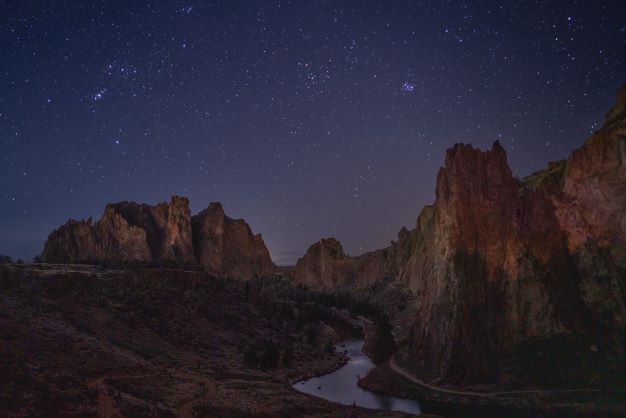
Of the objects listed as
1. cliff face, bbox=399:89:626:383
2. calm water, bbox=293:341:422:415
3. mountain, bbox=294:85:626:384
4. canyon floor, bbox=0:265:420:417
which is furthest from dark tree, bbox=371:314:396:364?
canyon floor, bbox=0:265:420:417

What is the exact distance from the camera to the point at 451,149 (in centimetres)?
8556

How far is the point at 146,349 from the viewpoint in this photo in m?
77.6

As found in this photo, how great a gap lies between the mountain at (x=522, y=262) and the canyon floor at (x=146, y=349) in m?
20.3

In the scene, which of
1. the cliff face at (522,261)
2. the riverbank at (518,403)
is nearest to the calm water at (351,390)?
the riverbank at (518,403)

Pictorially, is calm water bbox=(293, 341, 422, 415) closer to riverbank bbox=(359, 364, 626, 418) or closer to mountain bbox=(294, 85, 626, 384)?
riverbank bbox=(359, 364, 626, 418)

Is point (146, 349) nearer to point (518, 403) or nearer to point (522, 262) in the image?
point (518, 403)

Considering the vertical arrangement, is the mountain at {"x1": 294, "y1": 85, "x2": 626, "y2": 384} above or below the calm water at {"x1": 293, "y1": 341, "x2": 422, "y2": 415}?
above

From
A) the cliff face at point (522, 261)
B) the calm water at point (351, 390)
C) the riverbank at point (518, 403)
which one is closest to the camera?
the riverbank at point (518, 403)

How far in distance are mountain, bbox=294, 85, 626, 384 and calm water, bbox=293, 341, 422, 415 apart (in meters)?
8.00

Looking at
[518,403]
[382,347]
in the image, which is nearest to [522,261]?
[518,403]

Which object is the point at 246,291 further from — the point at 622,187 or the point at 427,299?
the point at 622,187

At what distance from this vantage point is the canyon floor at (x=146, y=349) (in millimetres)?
46956

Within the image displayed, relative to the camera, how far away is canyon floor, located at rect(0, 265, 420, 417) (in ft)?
154

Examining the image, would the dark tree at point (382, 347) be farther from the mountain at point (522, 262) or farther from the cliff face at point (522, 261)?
Result: the cliff face at point (522, 261)
